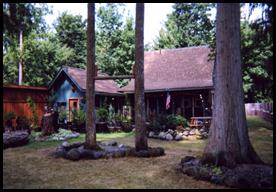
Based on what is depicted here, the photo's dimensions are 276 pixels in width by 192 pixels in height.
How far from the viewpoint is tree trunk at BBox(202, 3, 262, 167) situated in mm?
7629

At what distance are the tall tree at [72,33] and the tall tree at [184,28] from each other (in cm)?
1007

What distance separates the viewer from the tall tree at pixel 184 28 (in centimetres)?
3784

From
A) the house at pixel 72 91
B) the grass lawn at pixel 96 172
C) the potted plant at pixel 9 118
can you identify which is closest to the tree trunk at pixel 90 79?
the grass lawn at pixel 96 172

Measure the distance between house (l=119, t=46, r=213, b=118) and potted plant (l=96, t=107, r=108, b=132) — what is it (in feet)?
8.25

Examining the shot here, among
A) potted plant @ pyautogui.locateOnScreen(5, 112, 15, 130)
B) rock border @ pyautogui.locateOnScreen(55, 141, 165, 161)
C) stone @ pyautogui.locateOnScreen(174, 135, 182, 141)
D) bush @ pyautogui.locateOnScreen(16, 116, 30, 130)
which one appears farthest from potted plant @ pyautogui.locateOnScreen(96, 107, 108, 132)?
rock border @ pyautogui.locateOnScreen(55, 141, 165, 161)

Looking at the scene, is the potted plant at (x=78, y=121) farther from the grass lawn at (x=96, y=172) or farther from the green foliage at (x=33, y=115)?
the grass lawn at (x=96, y=172)

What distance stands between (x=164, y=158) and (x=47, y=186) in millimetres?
4539

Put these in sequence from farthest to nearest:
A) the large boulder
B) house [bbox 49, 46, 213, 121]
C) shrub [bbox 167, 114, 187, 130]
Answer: house [bbox 49, 46, 213, 121] → shrub [bbox 167, 114, 187, 130] → the large boulder

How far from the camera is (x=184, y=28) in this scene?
3984 cm

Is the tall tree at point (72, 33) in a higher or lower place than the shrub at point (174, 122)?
higher

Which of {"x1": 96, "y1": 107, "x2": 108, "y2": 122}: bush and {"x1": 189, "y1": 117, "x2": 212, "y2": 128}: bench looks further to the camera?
{"x1": 96, "y1": 107, "x2": 108, "y2": 122}: bush

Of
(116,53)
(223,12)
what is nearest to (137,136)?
(223,12)

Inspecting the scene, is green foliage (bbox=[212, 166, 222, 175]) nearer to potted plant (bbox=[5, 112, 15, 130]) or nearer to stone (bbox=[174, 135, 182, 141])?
stone (bbox=[174, 135, 182, 141])

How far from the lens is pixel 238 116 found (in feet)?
25.5
